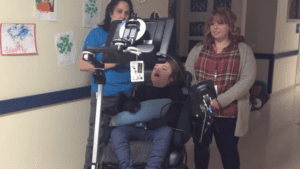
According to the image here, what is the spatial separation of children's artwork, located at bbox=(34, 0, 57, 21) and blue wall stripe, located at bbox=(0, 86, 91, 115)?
549mm

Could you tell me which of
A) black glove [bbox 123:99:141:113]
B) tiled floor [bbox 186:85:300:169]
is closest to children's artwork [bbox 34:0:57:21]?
black glove [bbox 123:99:141:113]

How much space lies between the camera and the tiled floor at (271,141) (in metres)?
3.26

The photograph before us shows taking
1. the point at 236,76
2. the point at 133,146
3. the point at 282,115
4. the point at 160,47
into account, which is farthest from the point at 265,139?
the point at 160,47

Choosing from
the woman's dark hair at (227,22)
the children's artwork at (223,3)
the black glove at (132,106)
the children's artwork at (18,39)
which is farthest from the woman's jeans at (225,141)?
the children's artwork at (223,3)

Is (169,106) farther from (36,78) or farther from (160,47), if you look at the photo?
(36,78)

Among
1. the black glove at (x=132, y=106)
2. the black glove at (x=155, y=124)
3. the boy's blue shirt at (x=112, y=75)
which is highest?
the boy's blue shirt at (x=112, y=75)

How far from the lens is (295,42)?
23.0 feet

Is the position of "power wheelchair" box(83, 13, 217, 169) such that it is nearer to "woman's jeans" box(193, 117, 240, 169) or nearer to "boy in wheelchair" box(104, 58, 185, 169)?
"boy in wheelchair" box(104, 58, 185, 169)

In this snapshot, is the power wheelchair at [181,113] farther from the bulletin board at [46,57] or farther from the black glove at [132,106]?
the bulletin board at [46,57]

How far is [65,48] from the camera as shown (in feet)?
8.25

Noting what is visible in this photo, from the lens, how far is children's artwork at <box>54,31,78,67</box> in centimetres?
245

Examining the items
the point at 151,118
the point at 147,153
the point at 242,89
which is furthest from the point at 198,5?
the point at 147,153

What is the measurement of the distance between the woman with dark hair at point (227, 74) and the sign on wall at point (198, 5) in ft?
10.5

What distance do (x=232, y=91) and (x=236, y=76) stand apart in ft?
0.40
